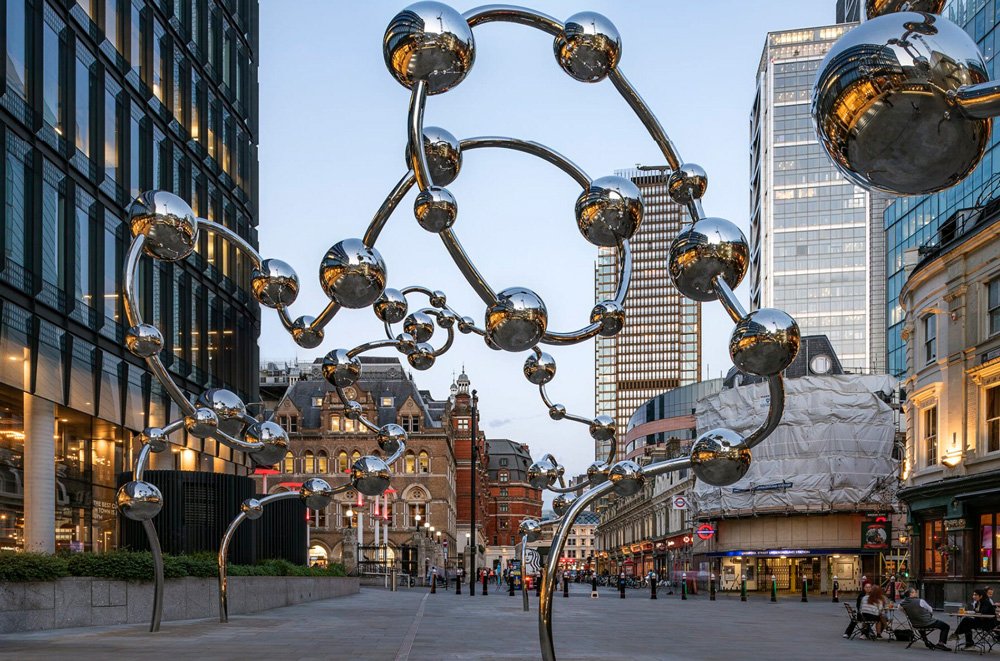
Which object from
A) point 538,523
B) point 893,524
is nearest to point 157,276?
point 538,523

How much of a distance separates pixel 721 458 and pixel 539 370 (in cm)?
341

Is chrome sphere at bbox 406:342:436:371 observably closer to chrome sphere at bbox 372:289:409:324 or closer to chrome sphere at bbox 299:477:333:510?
chrome sphere at bbox 372:289:409:324

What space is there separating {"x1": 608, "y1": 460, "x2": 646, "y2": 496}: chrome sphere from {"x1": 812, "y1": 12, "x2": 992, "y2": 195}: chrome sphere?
861 centimetres

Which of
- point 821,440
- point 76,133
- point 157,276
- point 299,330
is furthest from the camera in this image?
point 821,440

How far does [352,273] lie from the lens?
5.83 meters

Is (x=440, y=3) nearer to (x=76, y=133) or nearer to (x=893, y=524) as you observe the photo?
(x=76, y=133)

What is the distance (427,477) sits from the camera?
10519 centimetres

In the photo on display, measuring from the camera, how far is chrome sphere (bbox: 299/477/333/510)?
16250 millimetres

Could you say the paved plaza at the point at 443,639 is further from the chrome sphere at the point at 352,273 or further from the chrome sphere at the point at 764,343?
the chrome sphere at the point at 764,343

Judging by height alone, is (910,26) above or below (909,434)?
above

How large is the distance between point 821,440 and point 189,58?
42.6 meters

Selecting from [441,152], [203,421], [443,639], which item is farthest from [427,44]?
[443,639]

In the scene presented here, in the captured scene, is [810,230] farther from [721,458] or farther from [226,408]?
[721,458]

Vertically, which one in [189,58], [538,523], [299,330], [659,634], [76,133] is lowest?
[659,634]
